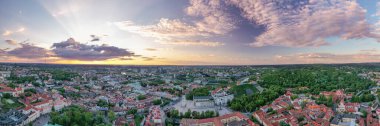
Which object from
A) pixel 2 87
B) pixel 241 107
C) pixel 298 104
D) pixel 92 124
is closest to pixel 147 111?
pixel 92 124

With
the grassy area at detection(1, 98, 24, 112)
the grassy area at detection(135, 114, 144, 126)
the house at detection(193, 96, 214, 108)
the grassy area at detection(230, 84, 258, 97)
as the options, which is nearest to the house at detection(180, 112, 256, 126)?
the grassy area at detection(135, 114, 144, 126)

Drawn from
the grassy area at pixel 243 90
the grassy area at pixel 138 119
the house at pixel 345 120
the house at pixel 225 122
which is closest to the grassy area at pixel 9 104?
the grassy area at pixel 138 119

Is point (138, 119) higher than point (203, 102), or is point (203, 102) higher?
point (203, 102)

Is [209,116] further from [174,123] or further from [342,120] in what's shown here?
[342,120]

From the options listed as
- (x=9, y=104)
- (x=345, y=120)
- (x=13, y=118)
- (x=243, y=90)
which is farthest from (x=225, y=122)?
(x=9, y=104)

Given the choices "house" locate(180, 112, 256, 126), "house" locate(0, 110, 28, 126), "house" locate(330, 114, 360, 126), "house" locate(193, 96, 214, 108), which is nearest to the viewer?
"house" locate(330, 114, 360, 126)

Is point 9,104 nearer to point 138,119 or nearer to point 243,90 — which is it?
point 138,119

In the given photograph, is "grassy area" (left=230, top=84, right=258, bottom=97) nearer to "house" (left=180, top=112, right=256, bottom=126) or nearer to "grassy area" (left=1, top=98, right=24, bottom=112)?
"house" (left=180, top=112, right=256, bottom=126)

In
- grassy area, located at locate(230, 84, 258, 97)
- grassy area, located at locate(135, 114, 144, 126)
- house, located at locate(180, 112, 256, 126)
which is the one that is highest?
grassy area, located at locate(230, 84, 258, 97)

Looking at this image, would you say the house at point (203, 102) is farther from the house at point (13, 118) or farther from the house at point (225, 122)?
the house at point (13, 118)
